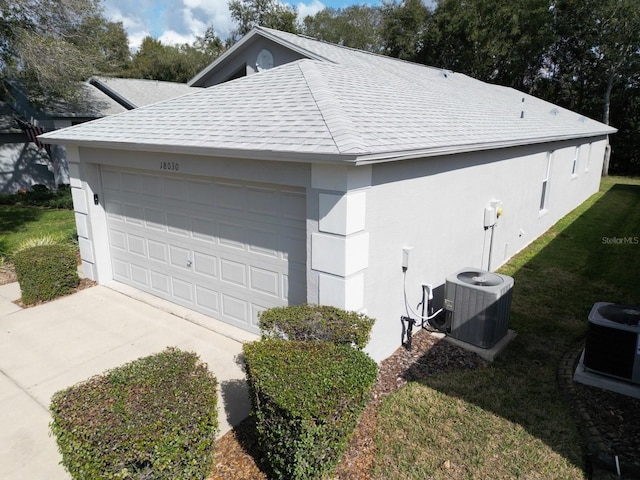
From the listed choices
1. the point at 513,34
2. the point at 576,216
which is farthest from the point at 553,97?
the point at 576,216

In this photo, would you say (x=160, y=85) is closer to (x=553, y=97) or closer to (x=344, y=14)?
(x=553, y=97)

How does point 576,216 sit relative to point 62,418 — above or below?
below

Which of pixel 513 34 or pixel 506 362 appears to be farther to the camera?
pixel 513 34

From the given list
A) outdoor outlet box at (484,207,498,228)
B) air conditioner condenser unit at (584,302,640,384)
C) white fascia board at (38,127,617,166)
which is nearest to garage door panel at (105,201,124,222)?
white fascia board at (38,127,617,166)

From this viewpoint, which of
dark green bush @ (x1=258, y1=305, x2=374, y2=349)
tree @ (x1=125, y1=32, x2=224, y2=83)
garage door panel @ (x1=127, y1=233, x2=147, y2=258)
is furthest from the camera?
tree @ (x1=125, y1=32, x2=224, y2=83)

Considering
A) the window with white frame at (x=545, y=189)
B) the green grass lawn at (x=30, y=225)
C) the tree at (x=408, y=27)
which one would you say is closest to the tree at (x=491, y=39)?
the tree at (x=408, y=27)

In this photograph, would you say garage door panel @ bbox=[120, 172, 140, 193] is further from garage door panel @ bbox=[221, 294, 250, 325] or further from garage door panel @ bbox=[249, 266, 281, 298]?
garage door panel @ bbox=[249, 266, 281, 298]
